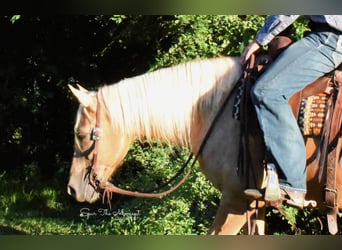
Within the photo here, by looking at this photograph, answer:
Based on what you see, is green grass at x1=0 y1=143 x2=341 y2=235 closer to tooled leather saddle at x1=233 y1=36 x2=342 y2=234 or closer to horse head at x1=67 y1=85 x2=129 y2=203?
horse head at x1=67 y1=85 x2=129 y2=203

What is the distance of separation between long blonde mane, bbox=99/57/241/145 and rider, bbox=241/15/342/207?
0.30 meters

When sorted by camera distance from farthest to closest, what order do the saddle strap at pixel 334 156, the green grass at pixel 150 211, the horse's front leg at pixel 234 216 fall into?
the green grass at pixel 150 211 < the horse's front leg at pixel 234 216 < the saddle strap at pixel 334 156

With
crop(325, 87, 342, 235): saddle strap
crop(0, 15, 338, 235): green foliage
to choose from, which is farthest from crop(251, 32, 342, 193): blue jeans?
crop(0, 15, 338, 235): green foliage

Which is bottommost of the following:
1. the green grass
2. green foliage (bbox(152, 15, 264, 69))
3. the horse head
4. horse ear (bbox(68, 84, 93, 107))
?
the green grass

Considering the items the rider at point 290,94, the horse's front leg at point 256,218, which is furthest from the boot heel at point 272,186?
the horse's front leg at point 256,218

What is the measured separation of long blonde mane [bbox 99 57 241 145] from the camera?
3082mm

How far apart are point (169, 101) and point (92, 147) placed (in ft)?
1.44

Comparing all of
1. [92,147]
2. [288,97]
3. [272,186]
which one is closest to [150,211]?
[92,147]

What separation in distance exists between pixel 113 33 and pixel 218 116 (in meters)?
1.83

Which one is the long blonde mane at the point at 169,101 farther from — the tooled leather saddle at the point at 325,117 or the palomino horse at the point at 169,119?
the tooled leather saddle at the point at 325,117

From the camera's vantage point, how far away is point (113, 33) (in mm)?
4617

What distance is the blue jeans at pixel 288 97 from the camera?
2.80 metres

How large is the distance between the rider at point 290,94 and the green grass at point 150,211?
4.13ft

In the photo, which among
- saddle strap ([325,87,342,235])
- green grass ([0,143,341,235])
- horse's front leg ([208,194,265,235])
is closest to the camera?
saddle strap ([325,87,342,235])
